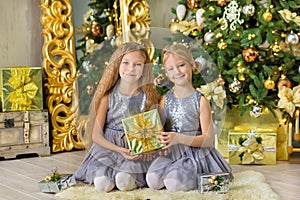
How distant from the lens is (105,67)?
3.17 m

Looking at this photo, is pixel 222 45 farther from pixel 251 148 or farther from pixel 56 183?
pixel 56 183

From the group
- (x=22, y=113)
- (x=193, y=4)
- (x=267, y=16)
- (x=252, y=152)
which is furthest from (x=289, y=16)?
(x=22, y=113)

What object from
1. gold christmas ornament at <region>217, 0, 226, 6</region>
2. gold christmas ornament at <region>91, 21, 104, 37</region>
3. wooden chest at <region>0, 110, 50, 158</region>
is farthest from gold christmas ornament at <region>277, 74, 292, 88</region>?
wooden chest at <region>0, 110, 50, 158</region>

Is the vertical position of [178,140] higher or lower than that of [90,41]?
lower

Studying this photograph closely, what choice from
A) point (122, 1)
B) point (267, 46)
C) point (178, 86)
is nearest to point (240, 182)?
point (178, 86)

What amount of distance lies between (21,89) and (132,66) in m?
1.36

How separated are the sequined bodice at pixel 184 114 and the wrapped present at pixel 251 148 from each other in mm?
853

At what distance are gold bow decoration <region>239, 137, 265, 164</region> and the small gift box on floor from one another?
4.08ft

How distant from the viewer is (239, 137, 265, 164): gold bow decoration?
3.90m

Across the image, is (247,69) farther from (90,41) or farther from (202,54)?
(90,41)

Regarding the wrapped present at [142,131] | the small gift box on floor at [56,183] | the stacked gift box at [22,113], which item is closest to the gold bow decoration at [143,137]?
the wrapped present at [142,131]

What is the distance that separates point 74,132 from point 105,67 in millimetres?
1419

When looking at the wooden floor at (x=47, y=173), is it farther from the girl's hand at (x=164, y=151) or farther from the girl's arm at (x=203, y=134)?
the girl's hand at (x=164, y=151)

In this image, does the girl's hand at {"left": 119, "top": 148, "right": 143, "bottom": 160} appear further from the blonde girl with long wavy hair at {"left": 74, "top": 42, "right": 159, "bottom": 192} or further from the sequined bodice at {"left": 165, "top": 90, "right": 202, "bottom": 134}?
the sequined bodice at {"left": 165, "top": 90, "right": 202, "bottom": 134}
